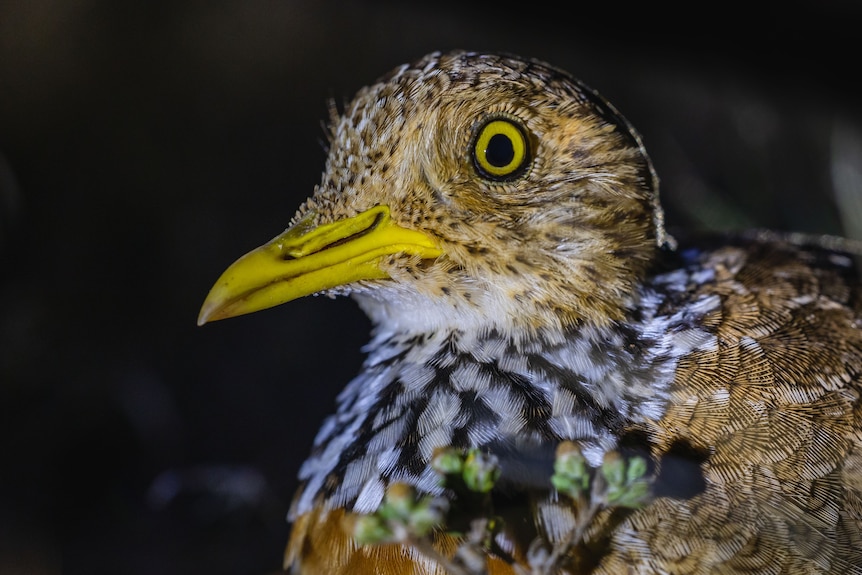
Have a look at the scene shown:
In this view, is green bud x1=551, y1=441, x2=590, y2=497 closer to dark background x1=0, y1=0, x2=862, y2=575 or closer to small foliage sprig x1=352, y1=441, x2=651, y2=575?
small foliage sprig x1=352, y1=441, x2=651, y2=575

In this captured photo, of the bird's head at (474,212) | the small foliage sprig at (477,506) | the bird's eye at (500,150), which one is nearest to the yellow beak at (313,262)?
the bird's head at (474,212)

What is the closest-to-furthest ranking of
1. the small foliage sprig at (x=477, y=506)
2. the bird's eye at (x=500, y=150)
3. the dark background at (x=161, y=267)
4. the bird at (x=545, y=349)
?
the small foliage sprig at (x=477, y=506), the bird at (x=545, y=349), the bird's eye at (x=500, y=150), the dark background at (x=161, y=267)

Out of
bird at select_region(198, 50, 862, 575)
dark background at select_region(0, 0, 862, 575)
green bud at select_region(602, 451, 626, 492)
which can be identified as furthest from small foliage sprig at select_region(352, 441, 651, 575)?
dark background at select_region(0, 0, 862, 575)

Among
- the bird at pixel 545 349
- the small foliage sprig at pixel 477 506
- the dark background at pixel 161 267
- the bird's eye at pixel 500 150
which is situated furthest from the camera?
Result: the dark background at pixel 161 267

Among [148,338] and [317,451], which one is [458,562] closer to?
[317,451]

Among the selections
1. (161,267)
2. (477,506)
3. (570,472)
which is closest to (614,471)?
(570,472)

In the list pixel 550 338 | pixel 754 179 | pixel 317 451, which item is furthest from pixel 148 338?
pixel 754 179

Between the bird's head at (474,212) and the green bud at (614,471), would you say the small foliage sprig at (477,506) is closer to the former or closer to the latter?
the green bud at (614,471)

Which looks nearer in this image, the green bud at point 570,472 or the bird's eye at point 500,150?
the green bud at point 570,472
